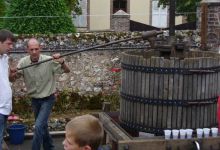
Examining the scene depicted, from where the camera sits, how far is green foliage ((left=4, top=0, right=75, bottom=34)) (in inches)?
449

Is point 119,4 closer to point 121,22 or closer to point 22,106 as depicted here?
point 121,22

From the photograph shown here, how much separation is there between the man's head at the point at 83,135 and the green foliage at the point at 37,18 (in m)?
7.90

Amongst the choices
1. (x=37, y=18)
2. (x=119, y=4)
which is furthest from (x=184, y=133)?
(x=119, y=4)

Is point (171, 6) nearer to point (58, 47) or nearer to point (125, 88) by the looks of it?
Answer: point (125, 88)

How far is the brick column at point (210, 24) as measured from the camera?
447 inches

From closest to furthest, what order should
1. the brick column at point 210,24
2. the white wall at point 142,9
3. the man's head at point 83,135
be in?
1. the man's head at point 83,135
2. the brick column at point 210,24
3. the white wall at point 142,9

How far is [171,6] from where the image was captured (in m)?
6.53

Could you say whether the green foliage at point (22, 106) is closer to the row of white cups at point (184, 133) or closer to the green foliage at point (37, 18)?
the green foliage at point (37, 18)

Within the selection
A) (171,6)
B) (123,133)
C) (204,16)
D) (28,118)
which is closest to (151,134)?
(123,133)

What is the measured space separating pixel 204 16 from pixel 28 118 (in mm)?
4334

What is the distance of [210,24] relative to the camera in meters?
11.5

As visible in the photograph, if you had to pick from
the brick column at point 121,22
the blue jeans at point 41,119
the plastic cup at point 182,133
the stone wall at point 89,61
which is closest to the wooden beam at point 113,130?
the plastic cup at point 182,133

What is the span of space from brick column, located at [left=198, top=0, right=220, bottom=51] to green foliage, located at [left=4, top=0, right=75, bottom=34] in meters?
2.94

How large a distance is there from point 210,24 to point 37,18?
12.1 ft
